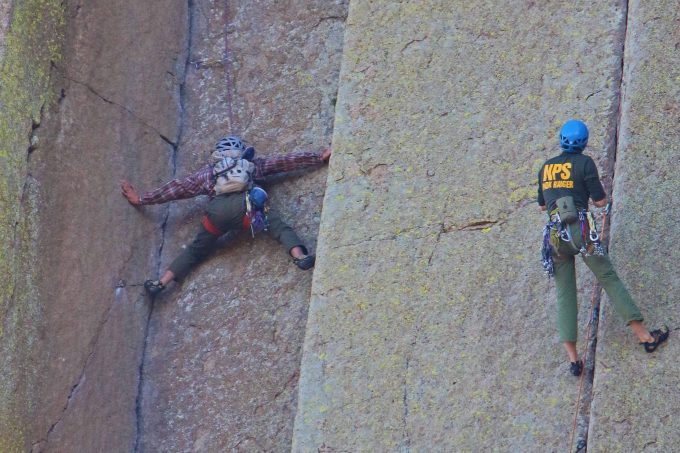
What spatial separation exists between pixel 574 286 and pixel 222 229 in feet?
11.2

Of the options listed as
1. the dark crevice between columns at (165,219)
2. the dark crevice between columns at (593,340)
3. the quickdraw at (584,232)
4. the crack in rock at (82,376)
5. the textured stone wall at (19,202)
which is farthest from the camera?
the dark crevice between columns at (165,219)

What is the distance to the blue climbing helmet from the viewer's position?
362 inches

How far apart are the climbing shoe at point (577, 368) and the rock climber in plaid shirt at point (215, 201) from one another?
267 centimetres

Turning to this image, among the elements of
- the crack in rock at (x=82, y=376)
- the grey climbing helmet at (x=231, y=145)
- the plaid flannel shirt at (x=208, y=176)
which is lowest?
the crack in rock at (x=82, y=376)

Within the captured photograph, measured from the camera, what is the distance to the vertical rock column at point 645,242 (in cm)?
932

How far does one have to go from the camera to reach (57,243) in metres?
11.5

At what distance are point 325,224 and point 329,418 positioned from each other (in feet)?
4.84

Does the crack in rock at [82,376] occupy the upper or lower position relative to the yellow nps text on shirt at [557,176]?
lower

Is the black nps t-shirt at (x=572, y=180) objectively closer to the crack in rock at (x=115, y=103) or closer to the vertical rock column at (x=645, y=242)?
the vertical rock column at (x=645, y=242)

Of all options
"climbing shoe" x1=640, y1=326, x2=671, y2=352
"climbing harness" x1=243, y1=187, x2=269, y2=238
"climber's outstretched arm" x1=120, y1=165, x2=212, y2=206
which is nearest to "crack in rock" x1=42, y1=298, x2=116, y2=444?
"climber's outstretched arm" x1=120, y1=165, x2=212, y2=206

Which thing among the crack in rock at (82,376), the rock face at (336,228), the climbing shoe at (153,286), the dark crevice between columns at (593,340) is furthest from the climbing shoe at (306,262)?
the dark crevice between columns at (593,340)

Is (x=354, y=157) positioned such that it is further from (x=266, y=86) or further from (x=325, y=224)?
(x=266, y=86)

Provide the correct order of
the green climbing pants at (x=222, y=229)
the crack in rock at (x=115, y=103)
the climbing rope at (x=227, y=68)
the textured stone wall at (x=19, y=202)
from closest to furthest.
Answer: the textured stone wall at (x=19, y=202) → the green climbing pants at (x=222, y=229) → the crack in rock at (x=115, y=103) → the climbing rope at (x=227, y=68)

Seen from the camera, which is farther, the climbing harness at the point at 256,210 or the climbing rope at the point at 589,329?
the climbing harness at the point at 256,210
